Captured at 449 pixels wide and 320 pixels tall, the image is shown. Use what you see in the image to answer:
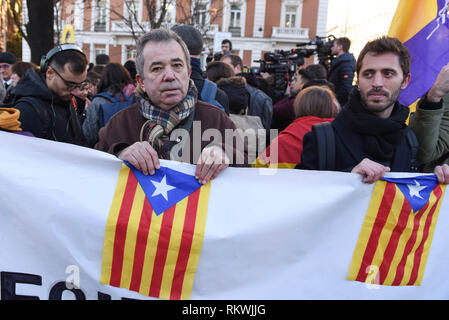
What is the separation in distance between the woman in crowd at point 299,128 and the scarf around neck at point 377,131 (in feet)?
1.93

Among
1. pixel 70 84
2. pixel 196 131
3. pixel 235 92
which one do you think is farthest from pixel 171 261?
pixel 235 92

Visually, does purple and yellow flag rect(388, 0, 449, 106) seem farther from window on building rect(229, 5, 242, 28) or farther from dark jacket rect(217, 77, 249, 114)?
window on building rect(229, 5, 242, 28)

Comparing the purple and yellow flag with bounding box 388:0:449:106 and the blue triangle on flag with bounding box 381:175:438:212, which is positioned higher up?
the purple and yellow flag with bounding box 388:0:449:106

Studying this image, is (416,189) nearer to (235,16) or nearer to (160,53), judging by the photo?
(160,53)

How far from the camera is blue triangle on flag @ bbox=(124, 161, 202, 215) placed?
193 centimetres

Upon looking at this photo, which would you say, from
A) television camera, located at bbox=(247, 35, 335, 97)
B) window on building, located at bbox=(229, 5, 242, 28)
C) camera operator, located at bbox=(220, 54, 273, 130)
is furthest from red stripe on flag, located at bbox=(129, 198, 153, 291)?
window on building, located at bbox=(229, 5, 242, 28)

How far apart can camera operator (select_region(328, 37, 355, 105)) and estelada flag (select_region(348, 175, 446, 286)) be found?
146 inches

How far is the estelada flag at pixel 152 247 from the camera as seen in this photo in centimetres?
190

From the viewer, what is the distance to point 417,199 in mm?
2031

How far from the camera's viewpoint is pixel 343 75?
5.68 meters

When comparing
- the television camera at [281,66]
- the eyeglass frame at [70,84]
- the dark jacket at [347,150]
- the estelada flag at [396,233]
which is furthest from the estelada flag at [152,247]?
the television camera at [281,66]

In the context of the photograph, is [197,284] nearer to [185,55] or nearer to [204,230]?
[204,230]

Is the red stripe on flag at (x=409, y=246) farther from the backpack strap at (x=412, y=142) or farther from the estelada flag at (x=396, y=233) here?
the backpack strap at (x=412, y=142)
